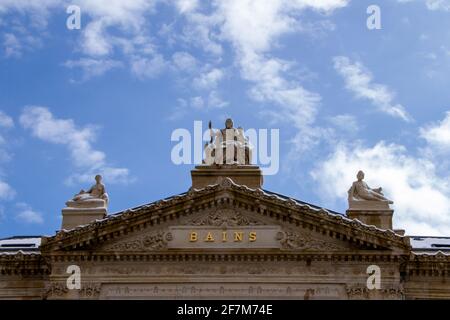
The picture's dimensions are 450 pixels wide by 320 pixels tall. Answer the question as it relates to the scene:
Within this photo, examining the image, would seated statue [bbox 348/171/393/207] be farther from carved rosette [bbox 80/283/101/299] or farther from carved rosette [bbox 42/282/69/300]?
carved rosette [bbox 42/282/69/300]

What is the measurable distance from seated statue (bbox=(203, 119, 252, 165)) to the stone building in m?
5.13

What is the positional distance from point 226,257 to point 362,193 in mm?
8467

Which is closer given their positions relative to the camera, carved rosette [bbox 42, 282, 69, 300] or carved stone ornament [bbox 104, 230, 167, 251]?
carved rosette [bbox 42, 282, 69, 300]

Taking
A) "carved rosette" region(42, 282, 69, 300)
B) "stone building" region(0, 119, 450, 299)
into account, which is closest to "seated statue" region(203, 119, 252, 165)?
"stone building" region(0, 119, 450, 299)

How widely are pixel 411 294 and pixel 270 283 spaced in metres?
7.19

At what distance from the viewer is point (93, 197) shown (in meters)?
50.0

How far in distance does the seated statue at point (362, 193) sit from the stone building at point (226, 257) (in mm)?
2610

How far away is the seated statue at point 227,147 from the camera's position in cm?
5256

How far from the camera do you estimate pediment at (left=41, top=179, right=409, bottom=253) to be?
46.4 m

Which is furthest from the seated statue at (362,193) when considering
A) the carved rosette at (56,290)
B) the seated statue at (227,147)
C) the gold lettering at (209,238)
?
the carved rosette at (56,290)

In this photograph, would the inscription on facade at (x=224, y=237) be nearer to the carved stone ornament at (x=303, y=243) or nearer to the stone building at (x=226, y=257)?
the stone building at (x=226, y=257)
